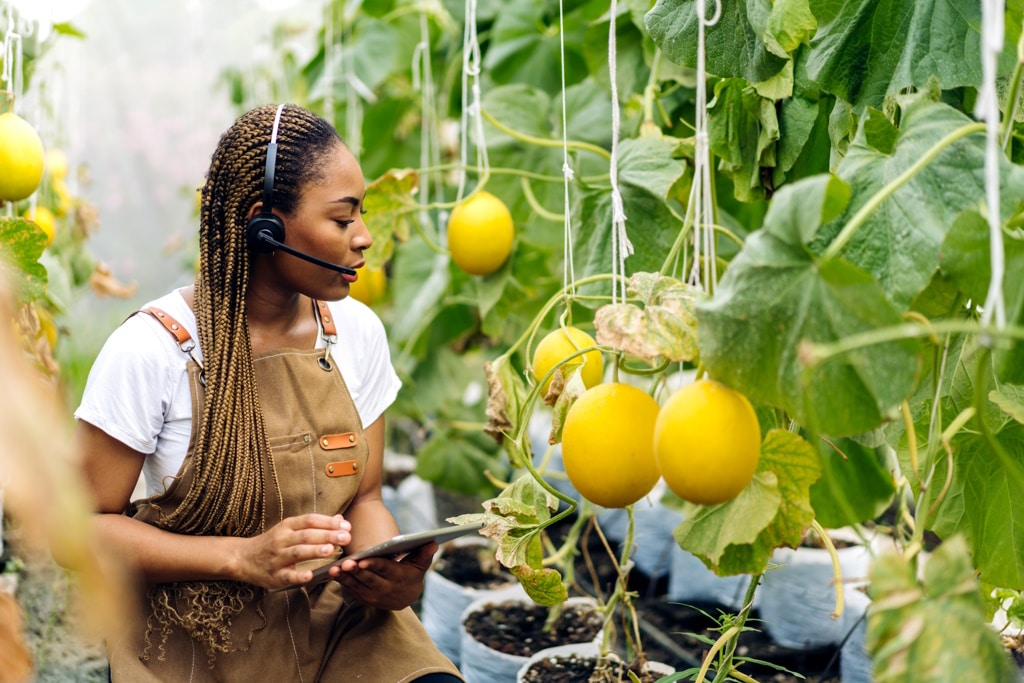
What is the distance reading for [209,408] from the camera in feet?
3.78

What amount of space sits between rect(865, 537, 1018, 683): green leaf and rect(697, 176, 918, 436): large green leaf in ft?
0.36

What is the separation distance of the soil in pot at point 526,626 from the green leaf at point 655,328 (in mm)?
926

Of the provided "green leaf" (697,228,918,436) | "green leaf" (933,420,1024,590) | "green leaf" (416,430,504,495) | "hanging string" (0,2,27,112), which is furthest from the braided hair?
"green leaf" (416,430,504,495)

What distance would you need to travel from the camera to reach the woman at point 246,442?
1.12 m

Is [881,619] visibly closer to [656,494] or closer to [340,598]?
[340,598]

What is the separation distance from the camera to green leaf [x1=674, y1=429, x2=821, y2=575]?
771 millimetres

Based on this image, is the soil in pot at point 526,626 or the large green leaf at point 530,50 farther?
the large green leaf at point 530,50

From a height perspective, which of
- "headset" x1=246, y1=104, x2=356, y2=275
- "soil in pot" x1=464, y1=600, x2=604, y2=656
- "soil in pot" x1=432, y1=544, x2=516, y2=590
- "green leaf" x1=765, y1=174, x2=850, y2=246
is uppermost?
"green leaf" x1=765, y1=174, x2=850, y2=246

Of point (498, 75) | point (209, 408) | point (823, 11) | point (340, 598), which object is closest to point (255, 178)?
point (209, 408)

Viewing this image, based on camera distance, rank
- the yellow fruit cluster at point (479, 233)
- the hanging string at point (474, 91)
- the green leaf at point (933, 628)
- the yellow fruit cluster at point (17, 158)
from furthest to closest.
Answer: the yellow fruit cluster at point (479, 233) → the hanging string at point (474, 91) → the yellow fruit cluster at point (17, 158) → the green leaf at point (933, 628)

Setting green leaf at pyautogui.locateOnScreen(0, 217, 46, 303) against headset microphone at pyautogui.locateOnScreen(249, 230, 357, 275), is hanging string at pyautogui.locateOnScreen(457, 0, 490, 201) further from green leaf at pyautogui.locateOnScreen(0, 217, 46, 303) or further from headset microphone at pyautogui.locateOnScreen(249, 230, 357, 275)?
green leaf at pyautogui.locateOnScreen(0, 217, 46, 303)

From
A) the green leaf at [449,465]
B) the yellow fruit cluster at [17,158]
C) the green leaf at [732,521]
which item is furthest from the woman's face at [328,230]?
the green leaf at [449,465]

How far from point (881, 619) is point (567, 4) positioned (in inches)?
55.6

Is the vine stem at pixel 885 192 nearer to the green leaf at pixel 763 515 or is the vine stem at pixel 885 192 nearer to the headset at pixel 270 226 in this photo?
the green leaf at pixel 763 515
